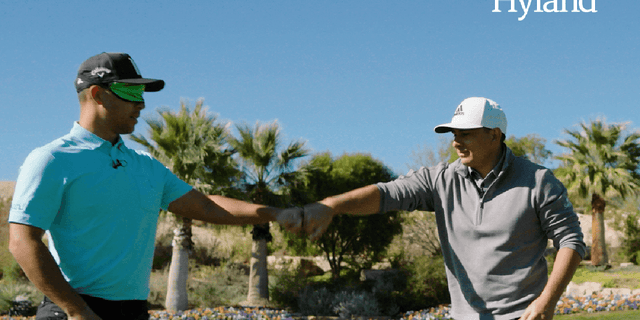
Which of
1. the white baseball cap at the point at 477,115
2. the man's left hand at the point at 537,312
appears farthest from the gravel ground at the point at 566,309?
the white baseball cap at the point at 477,115

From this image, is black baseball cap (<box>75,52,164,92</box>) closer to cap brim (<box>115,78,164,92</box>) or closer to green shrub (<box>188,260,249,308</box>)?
cap brim (<box>115,78,164,92</box>)

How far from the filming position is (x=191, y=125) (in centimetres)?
1552

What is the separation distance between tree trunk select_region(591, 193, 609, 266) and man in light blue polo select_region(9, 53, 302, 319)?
2358 centimetres

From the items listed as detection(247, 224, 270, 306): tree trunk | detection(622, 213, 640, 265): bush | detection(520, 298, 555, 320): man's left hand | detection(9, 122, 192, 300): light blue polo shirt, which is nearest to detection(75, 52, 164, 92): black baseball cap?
detection(9, 122, 192, 300): light blue polo shirt

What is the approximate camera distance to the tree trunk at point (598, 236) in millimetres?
21922

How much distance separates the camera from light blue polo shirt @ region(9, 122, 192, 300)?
Result: 2.00 metres

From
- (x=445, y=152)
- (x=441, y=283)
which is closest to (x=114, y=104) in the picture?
(x=441, y=283)

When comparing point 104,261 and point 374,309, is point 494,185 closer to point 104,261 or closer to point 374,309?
point 104,261

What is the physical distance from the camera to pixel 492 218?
2873mm

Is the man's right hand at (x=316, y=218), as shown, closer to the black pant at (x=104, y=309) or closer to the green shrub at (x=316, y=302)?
the black pant at (x=104, y=309)

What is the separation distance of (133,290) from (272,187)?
15.0 meters

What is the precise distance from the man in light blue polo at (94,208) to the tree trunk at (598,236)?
23.6 meters

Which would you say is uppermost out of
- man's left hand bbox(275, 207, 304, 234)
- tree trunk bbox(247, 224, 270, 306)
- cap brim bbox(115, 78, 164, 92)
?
cap brim bbox(115, 78, 164, 92)

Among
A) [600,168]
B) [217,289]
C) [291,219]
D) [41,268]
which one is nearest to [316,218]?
[291,219]
